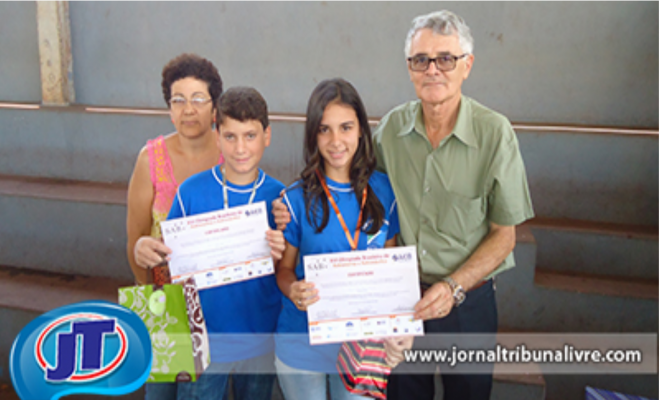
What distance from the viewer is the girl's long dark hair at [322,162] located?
1.63m

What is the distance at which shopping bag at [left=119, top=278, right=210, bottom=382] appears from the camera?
1.64 m

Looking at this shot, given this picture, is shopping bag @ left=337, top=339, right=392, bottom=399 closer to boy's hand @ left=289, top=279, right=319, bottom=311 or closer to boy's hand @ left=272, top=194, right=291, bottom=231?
boy's hand @ left=289, top=279, right=319, bottom=311

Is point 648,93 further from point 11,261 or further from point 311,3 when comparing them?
point 11,261

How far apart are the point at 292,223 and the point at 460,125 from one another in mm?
689

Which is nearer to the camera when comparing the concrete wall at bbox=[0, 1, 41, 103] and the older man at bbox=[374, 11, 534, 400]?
the older man at bbox=[374, 11, 534, 400]

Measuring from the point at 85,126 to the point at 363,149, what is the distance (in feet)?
9.76

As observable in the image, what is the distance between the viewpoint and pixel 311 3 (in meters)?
3.98

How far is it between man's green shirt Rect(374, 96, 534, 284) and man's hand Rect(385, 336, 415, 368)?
0.28 meters

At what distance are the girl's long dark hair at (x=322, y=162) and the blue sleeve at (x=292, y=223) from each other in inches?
1.8

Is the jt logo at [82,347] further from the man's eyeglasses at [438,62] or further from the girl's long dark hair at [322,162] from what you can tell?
the man's eyeglasses at [438,62]

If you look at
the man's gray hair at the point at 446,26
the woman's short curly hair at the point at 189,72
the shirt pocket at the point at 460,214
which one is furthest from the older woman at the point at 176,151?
the shirt pocket at the point at 460,214

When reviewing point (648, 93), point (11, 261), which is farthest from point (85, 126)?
point (648, 93)

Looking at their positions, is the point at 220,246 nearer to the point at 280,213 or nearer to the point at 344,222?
the point at 280,213

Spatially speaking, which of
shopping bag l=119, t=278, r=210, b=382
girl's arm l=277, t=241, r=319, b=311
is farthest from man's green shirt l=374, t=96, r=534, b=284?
shopping bag l=119, t=278, r=210, b=382
